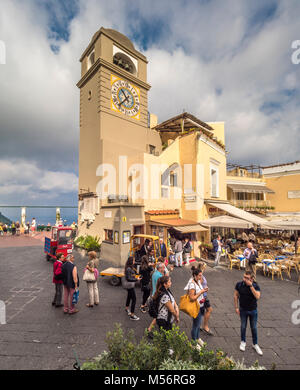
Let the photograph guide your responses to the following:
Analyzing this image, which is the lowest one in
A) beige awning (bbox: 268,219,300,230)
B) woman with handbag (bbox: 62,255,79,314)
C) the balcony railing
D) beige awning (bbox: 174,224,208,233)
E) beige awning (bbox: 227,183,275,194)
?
woman with handbag (bbox: 62,255,79,314)

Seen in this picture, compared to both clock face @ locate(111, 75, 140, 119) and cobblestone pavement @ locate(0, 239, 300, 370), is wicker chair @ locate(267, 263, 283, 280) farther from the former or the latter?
clock face @ locate(111, 75, 140, 119)

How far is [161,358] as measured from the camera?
2.81m

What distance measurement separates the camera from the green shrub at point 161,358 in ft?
8.61

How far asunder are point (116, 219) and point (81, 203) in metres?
5.62

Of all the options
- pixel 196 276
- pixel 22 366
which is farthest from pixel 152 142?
pixel 22 366

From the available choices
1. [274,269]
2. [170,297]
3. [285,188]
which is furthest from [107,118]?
[285,188]

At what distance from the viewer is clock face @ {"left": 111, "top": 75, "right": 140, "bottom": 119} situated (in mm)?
14953

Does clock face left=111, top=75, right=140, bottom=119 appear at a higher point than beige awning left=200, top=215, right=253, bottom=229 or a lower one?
higher

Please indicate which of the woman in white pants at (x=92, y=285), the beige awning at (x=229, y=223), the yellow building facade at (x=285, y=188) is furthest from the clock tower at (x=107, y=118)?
the yellow building facade at (x=285, y=188)

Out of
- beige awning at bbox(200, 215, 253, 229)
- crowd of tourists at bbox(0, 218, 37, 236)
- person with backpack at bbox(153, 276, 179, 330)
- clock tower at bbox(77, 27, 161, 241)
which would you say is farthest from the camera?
crowd of tourists at bbox(0, 218, 37, 236)

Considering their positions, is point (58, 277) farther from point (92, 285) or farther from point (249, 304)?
point (249, 304)

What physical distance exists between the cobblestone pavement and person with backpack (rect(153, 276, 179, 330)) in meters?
1.37

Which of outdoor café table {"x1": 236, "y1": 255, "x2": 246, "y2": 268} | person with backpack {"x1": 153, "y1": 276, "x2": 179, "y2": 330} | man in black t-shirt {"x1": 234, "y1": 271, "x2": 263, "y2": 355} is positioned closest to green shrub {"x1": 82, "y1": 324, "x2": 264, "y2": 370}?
person with backpack {"x1": 153, "y1": 276, "x2": 179, "y2": 330}
